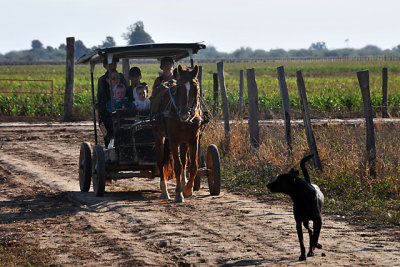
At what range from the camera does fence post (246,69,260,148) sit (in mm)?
14953

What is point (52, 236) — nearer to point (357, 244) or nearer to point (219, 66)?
point (357, 244)

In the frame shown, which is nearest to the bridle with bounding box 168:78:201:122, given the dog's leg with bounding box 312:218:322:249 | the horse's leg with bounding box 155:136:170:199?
the horse's leg with bounding box 155:136:170:199

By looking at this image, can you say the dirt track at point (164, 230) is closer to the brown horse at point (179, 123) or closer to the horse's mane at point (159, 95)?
the brown horse at point (179, 123)

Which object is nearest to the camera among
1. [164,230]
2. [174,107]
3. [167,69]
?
[164,230]

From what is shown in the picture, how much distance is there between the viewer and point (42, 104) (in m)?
31.3

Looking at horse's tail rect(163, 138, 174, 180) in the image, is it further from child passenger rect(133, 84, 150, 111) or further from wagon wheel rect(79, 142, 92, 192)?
wagon wheel rect(79, 142, 92, 192)

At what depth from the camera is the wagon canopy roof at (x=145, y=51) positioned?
11.3 metres

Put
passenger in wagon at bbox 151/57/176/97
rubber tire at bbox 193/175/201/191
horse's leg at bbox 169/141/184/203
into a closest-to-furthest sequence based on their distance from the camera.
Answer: horse's leg at bbox 169/141/184/203 → passenger in wagon at bbox 151/57/176/97 → rubber tire at bbox 193/175/201/191

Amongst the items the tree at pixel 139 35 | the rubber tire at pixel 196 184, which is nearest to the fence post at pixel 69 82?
the rubber tire at pixel 196 184

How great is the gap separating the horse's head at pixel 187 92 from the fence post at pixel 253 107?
4798mm

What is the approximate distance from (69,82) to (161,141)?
19022mm

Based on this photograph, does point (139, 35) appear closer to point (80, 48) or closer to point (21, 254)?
point (80, 48)

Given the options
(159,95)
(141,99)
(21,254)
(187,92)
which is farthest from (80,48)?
(21,254)

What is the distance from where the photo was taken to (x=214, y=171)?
11.2m
